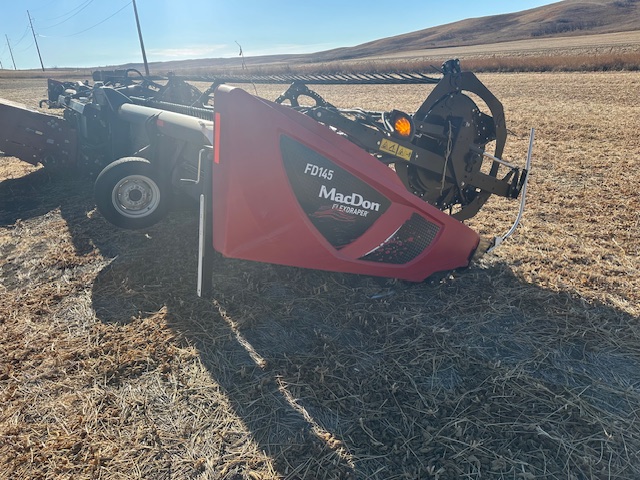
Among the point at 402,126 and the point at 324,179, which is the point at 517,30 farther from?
the point at 324,179

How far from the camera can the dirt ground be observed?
7.47 feet

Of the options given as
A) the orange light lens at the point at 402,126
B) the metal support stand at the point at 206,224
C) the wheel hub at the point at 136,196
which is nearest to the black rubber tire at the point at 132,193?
the wheel hub at the point at 136,196

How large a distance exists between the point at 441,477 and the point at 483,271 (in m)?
2.27

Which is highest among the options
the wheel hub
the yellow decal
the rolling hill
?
the rolling hill

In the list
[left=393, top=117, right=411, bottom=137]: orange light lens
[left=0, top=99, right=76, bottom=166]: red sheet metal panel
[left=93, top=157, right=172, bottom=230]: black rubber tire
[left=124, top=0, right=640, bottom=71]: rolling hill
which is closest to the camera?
[left=393, top=117, right=411, bottom=137]: orange light lens

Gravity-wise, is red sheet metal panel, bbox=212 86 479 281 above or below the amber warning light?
below

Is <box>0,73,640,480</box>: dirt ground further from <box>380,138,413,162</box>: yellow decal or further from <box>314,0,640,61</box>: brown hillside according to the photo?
<box>314,0,640,61</box>: brown hillside

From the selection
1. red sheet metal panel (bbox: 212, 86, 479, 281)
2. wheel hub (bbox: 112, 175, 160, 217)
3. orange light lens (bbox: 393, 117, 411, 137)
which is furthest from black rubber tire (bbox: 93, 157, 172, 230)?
orange light lens (bbox: 393, 117, 411, 137)

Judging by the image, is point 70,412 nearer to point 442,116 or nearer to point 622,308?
point 442,116

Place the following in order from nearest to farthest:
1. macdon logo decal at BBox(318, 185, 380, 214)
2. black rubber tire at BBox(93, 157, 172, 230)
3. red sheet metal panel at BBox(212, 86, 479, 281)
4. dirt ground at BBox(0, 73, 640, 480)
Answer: dirt ground at BBox(0, 73, 640, 480) → red sheet metal panel at BBox(212, 86, 479, 281) → macdon logo decal at BBox(318, 185, 380, 214) → black rubber tire at BBox(93, 157, 172, 230)

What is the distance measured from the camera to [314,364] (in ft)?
9.52

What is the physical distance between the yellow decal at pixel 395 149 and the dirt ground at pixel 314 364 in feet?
3.47

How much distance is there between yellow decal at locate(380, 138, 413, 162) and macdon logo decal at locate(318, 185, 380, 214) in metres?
0.53

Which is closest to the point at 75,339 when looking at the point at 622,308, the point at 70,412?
the point at 70,412
